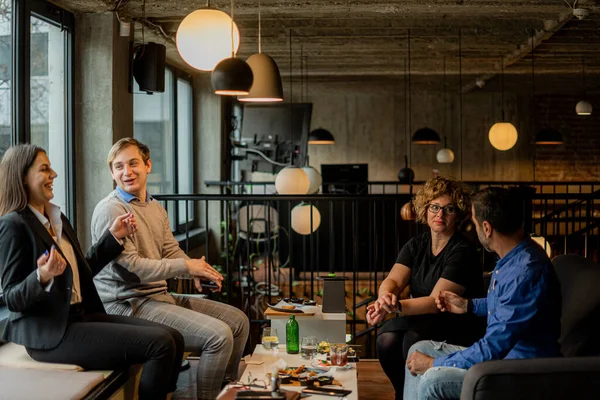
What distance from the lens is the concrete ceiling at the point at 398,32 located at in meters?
5.71

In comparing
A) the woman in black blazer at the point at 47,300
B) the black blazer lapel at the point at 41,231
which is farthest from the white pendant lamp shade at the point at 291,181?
the black blazer lapel at the point at 41,231

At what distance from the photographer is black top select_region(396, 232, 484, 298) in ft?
11.9

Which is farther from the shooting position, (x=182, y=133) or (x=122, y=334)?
(x=182, y=133)

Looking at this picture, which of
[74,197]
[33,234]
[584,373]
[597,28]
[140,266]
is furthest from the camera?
[597,28]

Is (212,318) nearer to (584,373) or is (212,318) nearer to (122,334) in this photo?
(122,334)

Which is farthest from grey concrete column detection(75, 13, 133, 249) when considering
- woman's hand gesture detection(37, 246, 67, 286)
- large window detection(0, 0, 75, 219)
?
woman's hand gesture detection(37, 246, 67, 286)

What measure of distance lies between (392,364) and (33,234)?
1862mm

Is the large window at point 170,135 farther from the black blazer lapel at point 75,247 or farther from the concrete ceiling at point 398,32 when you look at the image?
the black blazer lapel at point 75,247

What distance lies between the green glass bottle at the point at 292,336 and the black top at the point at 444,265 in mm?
671

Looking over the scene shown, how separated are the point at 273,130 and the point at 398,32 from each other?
14.4 ft

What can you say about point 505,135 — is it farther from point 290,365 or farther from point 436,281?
point 290,365

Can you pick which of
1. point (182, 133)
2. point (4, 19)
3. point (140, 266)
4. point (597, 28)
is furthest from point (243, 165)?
point (140, 266)

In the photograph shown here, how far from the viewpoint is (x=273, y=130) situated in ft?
38.3

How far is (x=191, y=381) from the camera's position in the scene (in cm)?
423
